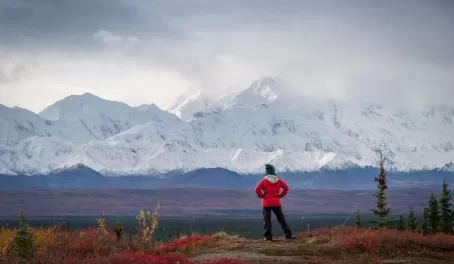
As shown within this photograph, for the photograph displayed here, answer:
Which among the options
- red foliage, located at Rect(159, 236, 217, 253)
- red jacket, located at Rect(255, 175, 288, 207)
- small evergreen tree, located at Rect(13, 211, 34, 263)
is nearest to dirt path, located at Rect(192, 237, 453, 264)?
red foliage, located at Rect(159, 236, 217, 253)

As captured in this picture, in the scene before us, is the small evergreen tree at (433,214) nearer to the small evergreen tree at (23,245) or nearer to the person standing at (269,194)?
the person standing at (269,194)

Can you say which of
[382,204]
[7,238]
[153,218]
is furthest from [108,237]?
[382,204]

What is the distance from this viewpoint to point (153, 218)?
2419 cm

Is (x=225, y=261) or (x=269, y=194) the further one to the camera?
(x=269, y=194)

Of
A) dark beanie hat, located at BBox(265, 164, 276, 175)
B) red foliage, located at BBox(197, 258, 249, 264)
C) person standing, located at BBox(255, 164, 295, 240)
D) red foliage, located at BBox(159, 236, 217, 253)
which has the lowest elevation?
red foliage, located at BBox(197, 258, 249, 264)

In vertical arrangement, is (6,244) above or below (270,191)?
below

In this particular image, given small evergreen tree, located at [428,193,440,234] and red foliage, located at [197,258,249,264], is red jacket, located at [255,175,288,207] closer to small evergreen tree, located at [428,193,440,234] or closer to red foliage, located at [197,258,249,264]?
red foliage, located at [197,258,249,264]

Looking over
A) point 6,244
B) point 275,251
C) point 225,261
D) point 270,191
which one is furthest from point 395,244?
point 6,244

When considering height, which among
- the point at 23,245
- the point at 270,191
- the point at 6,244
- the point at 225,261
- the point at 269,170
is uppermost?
the point at 269,170

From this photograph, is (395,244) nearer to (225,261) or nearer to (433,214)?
(225,261)

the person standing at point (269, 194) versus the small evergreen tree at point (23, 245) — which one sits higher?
the person standing at point (269, 194)

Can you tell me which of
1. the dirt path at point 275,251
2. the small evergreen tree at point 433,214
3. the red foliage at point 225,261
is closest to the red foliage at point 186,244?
the dirt path at point 275,251

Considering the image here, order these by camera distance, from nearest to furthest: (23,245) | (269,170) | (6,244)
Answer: (23,245)
(6,244)
(269,170)

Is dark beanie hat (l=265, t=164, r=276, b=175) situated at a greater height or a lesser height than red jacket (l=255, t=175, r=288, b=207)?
greater
